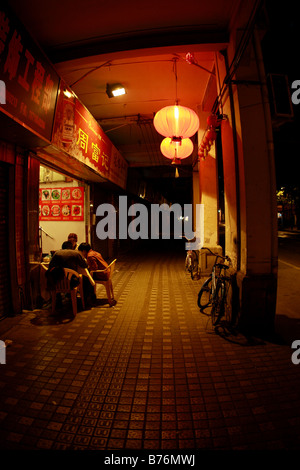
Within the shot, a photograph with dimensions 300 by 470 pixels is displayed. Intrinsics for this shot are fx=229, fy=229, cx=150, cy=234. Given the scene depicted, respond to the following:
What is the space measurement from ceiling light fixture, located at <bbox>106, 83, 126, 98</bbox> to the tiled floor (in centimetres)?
766

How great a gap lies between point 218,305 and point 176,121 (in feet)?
15.9

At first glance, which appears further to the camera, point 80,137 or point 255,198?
point 80,137

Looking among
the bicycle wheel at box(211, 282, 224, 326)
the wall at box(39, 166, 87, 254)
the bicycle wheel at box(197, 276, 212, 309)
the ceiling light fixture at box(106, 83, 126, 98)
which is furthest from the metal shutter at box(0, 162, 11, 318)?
the wall at box(39, 166, 87, 254)

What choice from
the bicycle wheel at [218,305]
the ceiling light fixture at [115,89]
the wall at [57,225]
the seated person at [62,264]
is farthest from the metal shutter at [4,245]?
the wall at [57,225]

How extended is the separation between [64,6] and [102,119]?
19.9 ft

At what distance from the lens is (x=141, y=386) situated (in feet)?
11.6

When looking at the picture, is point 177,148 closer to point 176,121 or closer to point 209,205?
point 176,121

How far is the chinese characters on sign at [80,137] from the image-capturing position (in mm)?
5863

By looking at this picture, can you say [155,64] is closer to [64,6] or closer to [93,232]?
[64,6]

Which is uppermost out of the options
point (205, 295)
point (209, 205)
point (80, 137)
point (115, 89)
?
point (115, 89)

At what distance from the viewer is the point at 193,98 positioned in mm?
9375

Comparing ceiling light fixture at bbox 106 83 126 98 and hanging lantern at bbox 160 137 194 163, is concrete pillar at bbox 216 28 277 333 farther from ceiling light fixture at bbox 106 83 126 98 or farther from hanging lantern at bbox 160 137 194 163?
ceiling light fixture at bbox 106 83 126 98

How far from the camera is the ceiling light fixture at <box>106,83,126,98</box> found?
817cm

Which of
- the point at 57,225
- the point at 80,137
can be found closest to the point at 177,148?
the point at 80,137
